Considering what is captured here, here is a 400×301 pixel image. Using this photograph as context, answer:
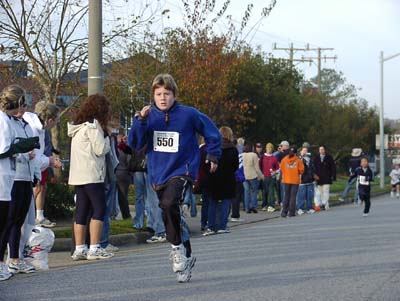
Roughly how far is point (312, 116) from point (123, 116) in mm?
29335

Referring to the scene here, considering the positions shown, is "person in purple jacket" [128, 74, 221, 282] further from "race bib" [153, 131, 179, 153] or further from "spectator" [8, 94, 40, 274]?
"spectator" [8, 94, 40, 274]

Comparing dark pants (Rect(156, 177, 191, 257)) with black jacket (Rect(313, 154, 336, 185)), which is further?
black jacket (Rect(313, 154, 336, 185))

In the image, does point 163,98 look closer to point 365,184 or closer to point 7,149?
point 7,149

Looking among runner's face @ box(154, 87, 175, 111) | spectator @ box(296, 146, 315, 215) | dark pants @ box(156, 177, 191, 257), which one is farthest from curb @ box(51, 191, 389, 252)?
spectator @ box(296, 146, 315, 215)

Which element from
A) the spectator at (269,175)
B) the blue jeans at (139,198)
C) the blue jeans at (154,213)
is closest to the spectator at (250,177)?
the spectator at (269,175)

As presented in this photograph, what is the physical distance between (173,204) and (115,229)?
5455mm

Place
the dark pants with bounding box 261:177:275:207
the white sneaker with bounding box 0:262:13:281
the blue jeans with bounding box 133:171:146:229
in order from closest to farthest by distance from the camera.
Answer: the white sneaker with bounding box 0:262:13:281 < the blue jeans with bounding box 133:171:146:229 < the dark pants with bounding box 261:177:275:207

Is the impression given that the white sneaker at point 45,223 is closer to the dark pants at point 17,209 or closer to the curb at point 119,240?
the curb at point 119,240

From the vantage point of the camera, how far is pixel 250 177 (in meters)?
21.2

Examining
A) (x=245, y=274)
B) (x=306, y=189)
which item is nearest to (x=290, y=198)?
(x=306, y=189)

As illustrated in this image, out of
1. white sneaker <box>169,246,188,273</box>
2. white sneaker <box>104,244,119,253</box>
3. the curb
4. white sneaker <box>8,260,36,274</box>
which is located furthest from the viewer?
the curb

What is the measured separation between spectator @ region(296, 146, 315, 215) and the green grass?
25.9 ft

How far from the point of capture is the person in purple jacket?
8.36 m

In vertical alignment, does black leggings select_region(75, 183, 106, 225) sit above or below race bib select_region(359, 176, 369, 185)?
above
